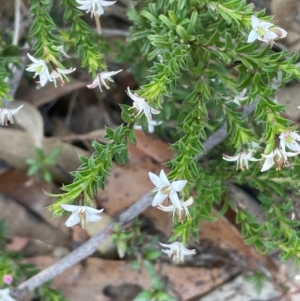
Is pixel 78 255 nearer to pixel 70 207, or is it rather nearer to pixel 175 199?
pixel 70 207

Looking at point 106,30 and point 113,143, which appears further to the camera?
point 106,30

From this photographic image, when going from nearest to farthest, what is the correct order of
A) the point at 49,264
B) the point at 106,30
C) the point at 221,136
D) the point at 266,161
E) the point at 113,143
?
the point at 266,161 → the point at 113,143 → the point at 221,136 → the point at 49,264 → the point at 106,30

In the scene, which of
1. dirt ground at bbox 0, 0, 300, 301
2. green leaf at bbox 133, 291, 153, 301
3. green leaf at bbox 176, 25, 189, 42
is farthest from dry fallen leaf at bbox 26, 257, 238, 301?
green leaf at bbox 176, 25, 189, 42

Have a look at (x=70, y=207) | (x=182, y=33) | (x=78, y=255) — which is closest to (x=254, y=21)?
(x=182, y=33)

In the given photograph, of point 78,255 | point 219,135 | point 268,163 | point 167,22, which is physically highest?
point 167,22

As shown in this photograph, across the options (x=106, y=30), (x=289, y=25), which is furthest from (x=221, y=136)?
(x=106, y=30)

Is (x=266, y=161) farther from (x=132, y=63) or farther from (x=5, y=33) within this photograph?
(x=5, y=33)

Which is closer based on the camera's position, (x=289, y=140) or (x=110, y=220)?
(x=289, y=140)

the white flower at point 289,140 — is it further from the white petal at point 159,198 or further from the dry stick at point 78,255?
the dry stick at point 78,255
